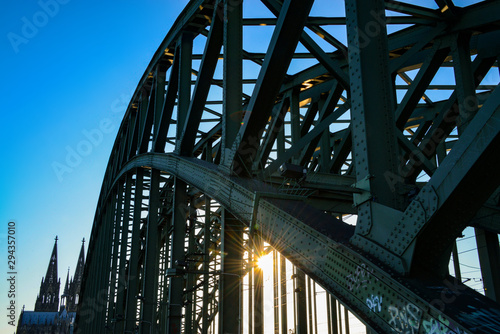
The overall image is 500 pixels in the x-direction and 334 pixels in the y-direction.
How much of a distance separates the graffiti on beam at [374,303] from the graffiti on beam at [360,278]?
16cm

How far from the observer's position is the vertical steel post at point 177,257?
522 inches

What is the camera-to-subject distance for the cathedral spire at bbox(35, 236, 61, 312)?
466ft

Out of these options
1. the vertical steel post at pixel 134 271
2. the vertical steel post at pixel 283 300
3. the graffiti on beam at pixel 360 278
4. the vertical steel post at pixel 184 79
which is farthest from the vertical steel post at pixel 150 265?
the graffiti on beam at pixel 360 278

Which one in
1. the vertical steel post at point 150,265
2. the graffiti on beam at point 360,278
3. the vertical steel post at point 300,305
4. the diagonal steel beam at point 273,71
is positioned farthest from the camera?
the vertical steel post at point 300,305

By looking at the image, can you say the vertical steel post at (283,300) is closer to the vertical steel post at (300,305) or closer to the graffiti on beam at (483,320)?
the vertical steel post at (300,305)

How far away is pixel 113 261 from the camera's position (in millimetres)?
25672

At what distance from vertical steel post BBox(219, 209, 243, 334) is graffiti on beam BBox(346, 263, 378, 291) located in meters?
5.64

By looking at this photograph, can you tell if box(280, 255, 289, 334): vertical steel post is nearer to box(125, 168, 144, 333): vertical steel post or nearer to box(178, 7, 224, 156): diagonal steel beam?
box(125, 168, 144, 333): vertical steel post

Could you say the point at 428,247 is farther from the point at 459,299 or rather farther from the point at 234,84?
the point at 234,84

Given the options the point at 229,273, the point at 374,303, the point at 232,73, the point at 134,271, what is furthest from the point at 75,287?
the point at 374,303

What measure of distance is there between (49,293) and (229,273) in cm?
15259

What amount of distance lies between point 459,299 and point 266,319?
24803mm

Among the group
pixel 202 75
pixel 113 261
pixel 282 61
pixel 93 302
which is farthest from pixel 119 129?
pixel 282 61

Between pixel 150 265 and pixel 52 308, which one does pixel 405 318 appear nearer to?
pixel 150 265
